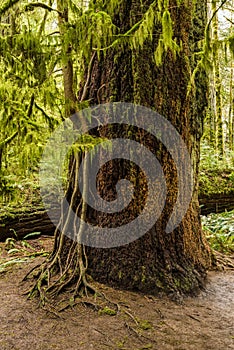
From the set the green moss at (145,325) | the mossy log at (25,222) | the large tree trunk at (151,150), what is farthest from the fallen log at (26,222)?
the green moss at (145,325)

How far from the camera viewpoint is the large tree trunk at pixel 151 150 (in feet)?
12.5

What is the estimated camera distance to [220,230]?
676cm

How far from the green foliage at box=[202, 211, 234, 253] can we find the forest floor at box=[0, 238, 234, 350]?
2021 millimetres

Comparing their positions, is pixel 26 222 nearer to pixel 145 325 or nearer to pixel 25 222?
pixel 25 222

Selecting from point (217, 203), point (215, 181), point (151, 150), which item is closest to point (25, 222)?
point (151, 150)

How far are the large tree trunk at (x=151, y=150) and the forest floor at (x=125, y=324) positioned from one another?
0.23m

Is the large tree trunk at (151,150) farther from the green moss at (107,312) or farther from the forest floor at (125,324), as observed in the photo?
the green moss at (107,312)

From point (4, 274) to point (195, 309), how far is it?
7.74 feet

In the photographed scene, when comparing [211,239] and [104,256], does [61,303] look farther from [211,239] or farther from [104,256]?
[211,239]

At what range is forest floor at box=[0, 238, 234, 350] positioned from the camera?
284 cm

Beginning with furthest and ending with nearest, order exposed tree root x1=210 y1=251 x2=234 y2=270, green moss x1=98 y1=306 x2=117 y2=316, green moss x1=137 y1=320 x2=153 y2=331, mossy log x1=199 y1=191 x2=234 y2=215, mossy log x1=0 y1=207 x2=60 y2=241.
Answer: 1. mossy log x1=199 y1=191 x2=234 y2=215
2. mossy log x1=0 y1=207 x2=60 y2=241
3. exposed tree root x1=210 y1=251 x2=234 y2=270
4. green moss x1=98 y1=306 x2=117 y2=316
5. green moss x1=137 y1=320 x2=153 y2=331

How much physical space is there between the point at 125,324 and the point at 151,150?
1.75 metres

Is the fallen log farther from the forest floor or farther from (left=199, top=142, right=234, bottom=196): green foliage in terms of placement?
(left=199, top=142, right=234, bottom=196): green foliage

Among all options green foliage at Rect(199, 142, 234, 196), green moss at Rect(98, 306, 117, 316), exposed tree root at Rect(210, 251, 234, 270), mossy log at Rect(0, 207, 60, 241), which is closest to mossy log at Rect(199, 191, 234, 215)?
green foliage at Rect(199, 142, 234, 196)
